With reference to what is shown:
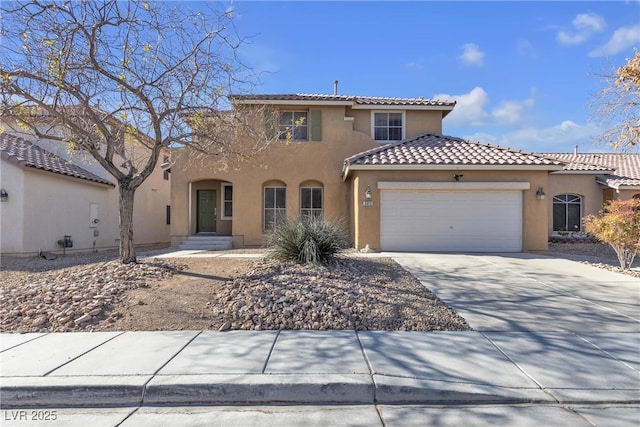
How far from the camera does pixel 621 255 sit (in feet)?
33.3

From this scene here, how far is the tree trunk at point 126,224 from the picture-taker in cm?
841

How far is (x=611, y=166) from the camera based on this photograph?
66.2ft

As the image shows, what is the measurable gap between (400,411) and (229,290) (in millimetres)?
4256

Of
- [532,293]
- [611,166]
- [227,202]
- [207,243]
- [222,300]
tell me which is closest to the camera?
[222,300]

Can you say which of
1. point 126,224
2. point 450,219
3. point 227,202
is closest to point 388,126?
point 450,219

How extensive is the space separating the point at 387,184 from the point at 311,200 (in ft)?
13.5

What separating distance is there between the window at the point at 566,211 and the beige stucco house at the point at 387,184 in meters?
0.05

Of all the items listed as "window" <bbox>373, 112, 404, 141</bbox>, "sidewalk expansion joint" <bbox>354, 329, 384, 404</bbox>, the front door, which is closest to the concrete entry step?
the front door

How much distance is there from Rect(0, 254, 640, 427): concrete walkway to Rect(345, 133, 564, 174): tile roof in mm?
7897

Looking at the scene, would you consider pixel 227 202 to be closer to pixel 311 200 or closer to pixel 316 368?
pixel 311 200

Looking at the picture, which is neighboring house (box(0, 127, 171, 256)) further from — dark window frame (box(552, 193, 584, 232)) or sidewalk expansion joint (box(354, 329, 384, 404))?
dark window frame (box(552, 193, 584, 232))

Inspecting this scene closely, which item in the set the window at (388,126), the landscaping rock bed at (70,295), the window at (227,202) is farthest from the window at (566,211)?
the landscaping rock bed at (70,295)

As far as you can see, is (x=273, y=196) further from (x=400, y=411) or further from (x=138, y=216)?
(x=400, y=411)

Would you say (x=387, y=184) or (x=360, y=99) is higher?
(x=360, y=99)
